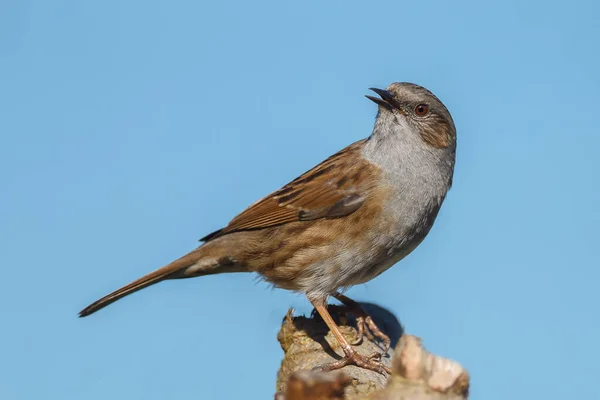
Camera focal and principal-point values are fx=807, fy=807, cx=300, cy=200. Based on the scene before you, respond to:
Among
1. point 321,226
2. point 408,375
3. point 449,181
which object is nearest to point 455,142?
point 449,181

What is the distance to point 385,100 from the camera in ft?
21.6

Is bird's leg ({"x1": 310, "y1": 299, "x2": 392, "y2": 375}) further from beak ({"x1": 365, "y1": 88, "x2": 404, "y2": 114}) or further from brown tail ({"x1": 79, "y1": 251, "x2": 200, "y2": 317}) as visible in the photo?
beak ({"x1": 365, "y1": 88, "x2": 404, "y2": 114})

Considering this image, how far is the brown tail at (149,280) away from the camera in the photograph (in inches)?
269

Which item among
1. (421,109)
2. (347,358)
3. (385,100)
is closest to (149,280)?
(347,358)

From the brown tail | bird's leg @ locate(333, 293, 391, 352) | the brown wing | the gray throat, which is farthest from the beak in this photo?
the brown tail

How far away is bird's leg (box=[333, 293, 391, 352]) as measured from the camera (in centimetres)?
621

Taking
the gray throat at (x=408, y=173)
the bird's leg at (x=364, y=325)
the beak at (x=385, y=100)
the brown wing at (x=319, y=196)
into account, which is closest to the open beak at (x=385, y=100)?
the beak at (x=385, y=100)

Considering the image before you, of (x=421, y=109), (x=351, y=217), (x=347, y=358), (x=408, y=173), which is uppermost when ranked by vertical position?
(x=421, y=109)

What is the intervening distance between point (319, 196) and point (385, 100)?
96 cm

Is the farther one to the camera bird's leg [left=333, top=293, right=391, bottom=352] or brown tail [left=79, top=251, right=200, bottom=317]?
brown tail [left=79, top=251, right=200, bottom=317]

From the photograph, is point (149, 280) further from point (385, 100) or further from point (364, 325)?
point (385, 100)

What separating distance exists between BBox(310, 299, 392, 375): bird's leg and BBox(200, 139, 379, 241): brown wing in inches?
32.8

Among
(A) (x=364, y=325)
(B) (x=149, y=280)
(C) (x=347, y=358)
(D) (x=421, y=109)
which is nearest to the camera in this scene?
(C) (x=347, y=358)

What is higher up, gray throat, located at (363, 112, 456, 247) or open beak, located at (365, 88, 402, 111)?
open beak, located at (365, 88, 402, 111)
